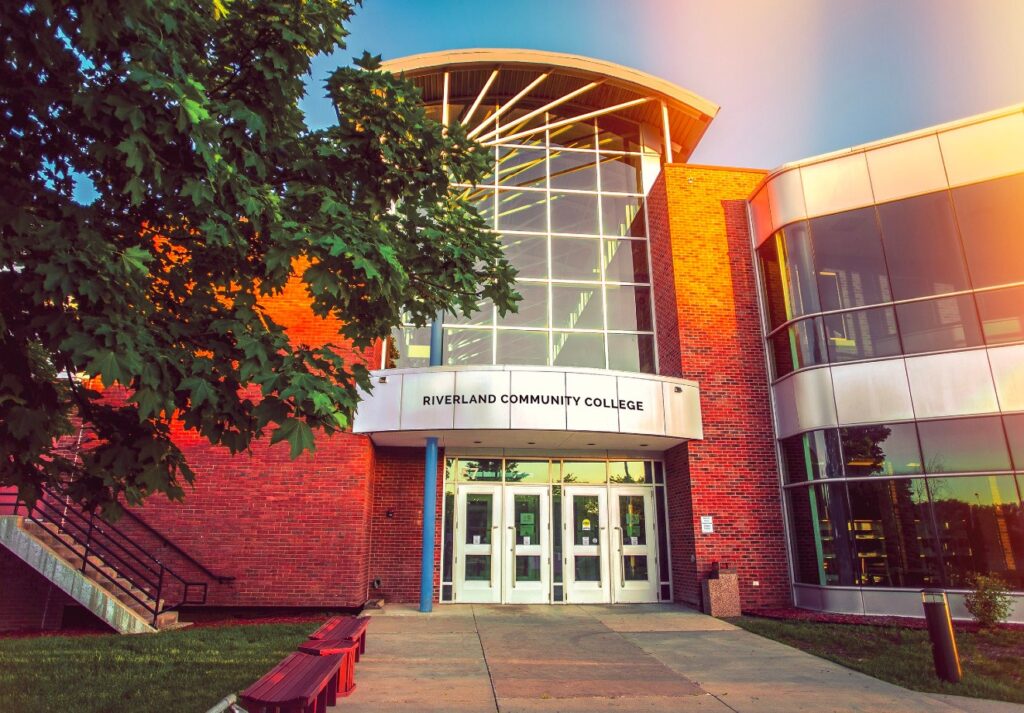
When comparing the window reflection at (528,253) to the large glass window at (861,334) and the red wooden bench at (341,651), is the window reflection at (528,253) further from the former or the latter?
the red wooden bench at (341,651)

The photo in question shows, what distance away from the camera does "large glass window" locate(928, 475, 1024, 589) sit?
33.7 feet

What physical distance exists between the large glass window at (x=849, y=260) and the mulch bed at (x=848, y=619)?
18.5 feet

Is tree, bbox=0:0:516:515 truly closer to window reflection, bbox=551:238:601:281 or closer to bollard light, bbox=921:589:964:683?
bollard light, bbox=921:589:964:683

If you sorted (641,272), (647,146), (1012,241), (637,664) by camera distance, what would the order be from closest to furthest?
(637,664), (1012,241), (641,272), (647,146)

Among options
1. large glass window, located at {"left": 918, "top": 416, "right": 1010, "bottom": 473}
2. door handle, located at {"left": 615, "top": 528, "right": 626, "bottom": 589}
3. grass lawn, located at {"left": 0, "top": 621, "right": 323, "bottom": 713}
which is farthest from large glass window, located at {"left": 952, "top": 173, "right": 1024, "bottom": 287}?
grass lawn, located at {"left": 0, "top": 621, "right": 323, "bottom": 713}

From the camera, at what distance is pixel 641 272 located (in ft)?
52.2

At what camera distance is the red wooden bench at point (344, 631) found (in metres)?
6.49

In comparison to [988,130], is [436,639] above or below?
below

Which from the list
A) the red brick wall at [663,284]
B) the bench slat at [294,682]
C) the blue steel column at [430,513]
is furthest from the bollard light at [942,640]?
the blue steel column at [430,513]

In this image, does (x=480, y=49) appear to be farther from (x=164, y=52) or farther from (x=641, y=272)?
(x=164, y=52)

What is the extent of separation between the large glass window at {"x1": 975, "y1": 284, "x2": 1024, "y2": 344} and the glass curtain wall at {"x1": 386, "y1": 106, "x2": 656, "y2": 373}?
20.7ft

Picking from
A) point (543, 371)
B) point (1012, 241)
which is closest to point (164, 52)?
point (543, 371)

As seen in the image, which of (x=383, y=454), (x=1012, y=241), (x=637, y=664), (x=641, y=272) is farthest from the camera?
(x=641, y=272)

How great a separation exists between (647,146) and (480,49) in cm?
520
